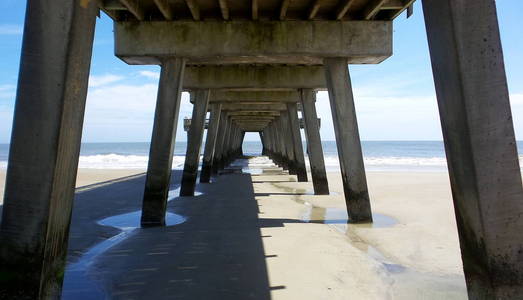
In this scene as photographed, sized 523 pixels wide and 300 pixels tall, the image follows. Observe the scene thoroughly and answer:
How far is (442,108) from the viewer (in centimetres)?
295

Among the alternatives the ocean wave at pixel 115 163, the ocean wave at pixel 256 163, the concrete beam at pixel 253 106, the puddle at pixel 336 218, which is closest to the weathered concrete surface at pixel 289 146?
the concrete beam at pixel 253 106

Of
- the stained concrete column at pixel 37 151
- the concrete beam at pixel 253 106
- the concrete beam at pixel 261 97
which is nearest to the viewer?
the stained concrete column at pixel 37 151

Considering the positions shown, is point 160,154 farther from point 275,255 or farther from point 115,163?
point 115,163

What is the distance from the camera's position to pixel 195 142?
12422 millimetres

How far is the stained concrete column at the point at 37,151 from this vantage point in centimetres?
285

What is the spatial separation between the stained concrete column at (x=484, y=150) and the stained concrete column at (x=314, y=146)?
935cm

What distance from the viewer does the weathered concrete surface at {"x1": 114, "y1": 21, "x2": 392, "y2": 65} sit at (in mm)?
7629

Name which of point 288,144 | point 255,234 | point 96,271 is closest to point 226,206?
point 255,234

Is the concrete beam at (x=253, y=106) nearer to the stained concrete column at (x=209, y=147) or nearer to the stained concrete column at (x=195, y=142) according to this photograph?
the stained concrete column at (x=209, y=147)

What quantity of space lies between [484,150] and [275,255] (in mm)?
3121

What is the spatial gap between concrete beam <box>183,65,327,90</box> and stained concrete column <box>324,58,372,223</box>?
4.10 m

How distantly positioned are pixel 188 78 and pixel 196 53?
445 centimetres

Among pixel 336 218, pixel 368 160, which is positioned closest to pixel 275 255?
pixel 336 218

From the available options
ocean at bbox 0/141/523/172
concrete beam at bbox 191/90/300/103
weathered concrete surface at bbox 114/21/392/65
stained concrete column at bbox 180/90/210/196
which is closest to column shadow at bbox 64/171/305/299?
stained concrete column at bbox 180/90/210/196
